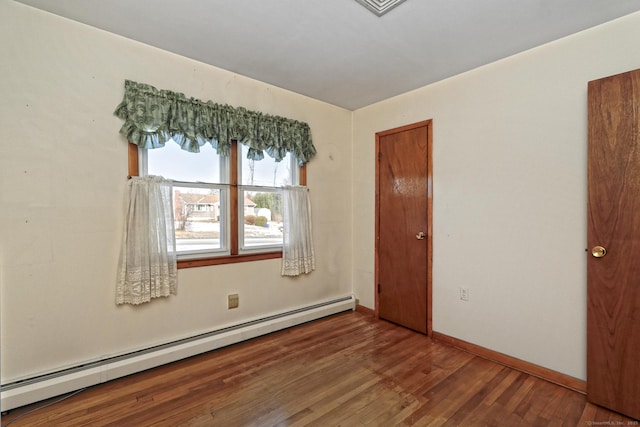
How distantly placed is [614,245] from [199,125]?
3.10 m

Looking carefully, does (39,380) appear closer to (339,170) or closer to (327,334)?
(327,334)

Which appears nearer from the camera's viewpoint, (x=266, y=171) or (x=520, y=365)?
(x=520, y=365)

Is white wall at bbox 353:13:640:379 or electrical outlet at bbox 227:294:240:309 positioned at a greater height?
white wall at bbox 353:13:640:379

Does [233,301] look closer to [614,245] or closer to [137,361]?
Result: [137,361]

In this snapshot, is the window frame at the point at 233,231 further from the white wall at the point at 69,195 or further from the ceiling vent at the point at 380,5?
the ceiling vent at the point at 380,5

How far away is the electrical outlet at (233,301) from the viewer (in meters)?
2.75

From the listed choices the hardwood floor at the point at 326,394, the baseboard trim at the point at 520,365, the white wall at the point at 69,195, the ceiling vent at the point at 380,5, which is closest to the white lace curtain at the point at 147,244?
the white wall at the point at 69,195

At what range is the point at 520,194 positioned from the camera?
2.36 metres

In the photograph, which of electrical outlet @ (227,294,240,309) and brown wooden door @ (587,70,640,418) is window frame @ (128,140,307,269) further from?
brown wooden door @ (587,70,640,418)

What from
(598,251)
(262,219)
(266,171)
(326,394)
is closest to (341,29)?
(266,171)

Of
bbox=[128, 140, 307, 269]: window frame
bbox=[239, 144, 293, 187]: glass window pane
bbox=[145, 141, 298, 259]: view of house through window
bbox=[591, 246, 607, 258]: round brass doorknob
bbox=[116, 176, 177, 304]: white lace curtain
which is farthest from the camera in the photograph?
bbox=[239, 144, 293, 187]: glass window pane

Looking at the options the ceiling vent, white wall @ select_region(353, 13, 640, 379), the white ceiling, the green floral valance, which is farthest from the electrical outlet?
the ceiling vent

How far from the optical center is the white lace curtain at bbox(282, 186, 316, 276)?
313cm


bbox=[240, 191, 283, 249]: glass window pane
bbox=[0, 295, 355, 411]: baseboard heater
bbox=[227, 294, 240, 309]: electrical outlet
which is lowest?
bbox=[0, 295, 355, 411]: baseboard heater
